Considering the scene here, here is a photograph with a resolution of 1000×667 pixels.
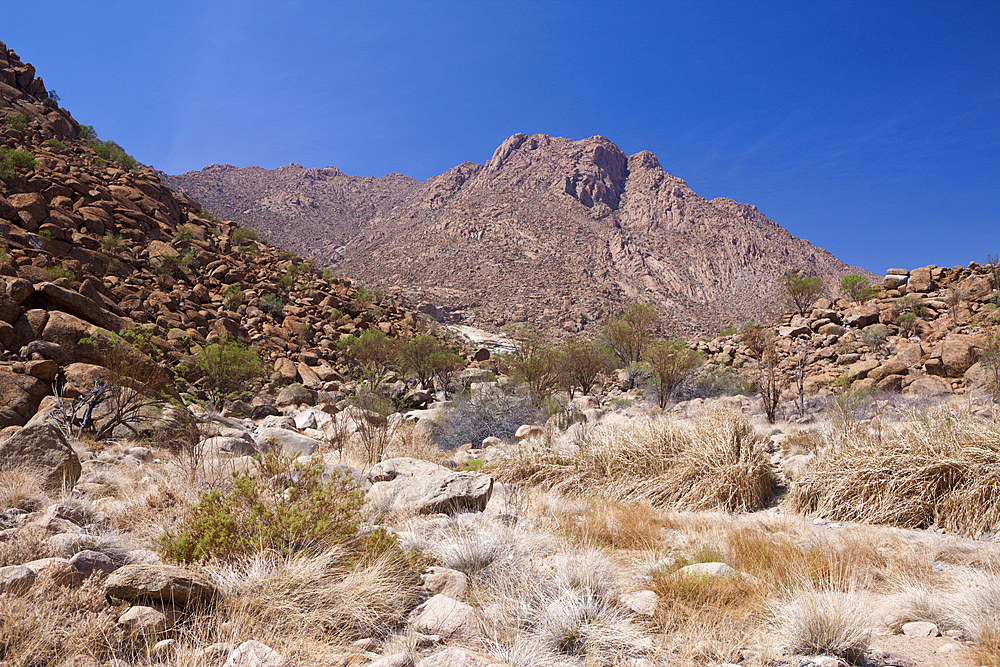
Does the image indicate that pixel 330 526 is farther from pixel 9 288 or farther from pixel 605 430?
pixel 9 288

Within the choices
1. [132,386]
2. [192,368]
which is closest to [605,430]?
[132,386]

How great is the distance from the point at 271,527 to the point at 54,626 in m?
1.46

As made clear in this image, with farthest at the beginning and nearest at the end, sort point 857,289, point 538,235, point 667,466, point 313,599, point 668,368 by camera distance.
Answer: point 538,235, point 857,289, point 668,368, point 667,466, point 313,599

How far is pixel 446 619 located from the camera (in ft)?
10.7

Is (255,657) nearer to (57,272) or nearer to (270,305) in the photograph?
(57,272)

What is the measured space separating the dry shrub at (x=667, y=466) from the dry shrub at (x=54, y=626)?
5.92 meters

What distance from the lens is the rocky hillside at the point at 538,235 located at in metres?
72.7

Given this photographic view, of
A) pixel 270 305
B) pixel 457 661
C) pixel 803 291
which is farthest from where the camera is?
pixel 803 291

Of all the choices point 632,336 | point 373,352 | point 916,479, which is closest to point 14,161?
point 373,352

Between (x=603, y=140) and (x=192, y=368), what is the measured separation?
142 meters

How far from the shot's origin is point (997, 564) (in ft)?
13.3

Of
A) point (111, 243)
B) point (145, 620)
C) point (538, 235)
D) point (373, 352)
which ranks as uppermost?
point (538, 235)

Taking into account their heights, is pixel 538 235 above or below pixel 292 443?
above

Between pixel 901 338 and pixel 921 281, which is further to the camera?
pixel 921 281
